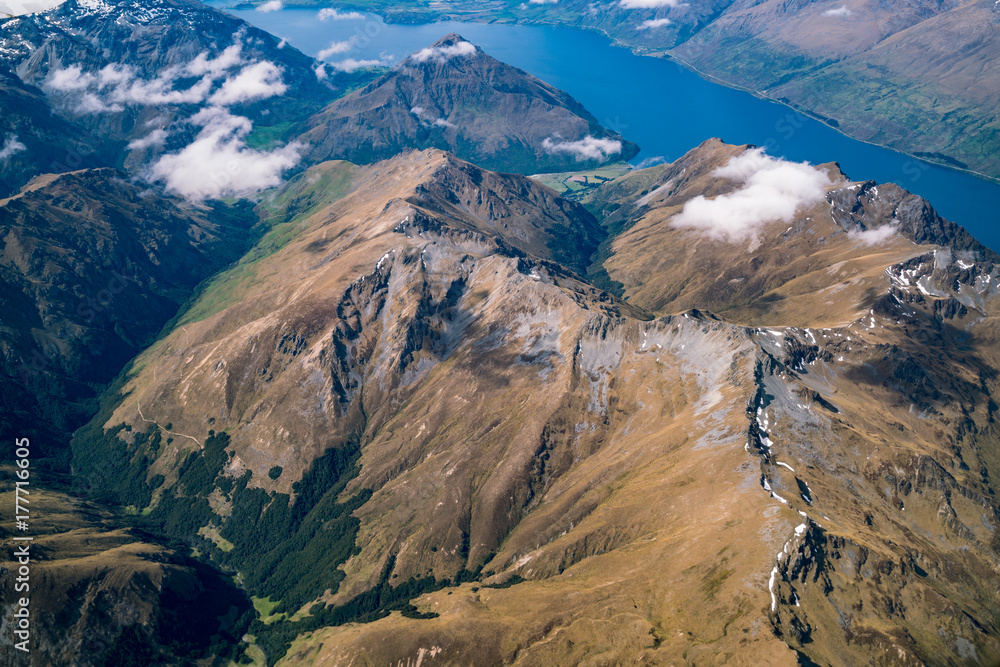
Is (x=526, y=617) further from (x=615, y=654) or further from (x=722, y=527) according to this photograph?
(x=722, y=527)

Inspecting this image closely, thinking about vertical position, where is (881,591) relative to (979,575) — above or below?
above

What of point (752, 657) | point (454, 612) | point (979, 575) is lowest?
point (979, 575)

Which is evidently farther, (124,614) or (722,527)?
(124,614)

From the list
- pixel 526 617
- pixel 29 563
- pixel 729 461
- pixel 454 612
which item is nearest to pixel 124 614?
pixel 29 563

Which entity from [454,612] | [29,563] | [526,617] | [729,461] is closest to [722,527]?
[729,461]

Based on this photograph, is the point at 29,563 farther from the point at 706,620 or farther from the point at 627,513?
the point at 706,620

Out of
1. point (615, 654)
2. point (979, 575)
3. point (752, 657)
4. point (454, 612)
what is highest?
point (752, 657)

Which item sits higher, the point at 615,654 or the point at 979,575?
the point at 615,654

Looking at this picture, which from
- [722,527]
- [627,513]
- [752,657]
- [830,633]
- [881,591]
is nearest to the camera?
[752,657]

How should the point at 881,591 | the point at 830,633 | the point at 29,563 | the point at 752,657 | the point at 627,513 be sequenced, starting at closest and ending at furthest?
1. the point at 752,657
2. the point at 830,633
3. the point at 881,591
4. the point at 29,563
5. the point at 627,513
